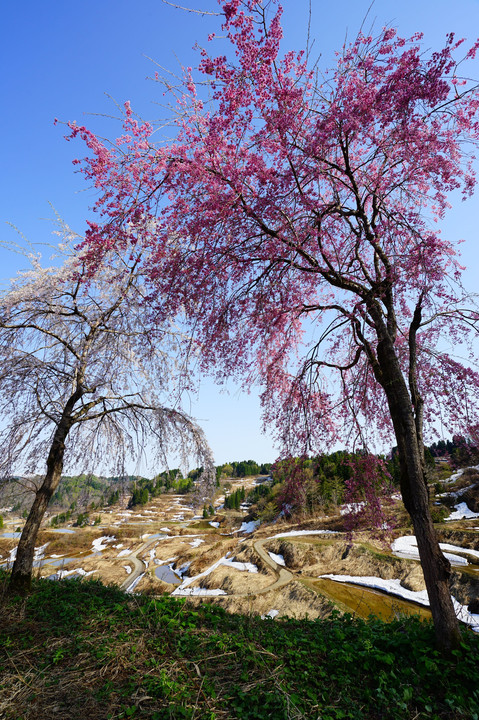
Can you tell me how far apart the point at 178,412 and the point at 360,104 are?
770 centimetres

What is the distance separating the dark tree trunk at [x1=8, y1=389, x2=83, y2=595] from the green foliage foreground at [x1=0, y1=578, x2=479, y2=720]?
6.72 feet

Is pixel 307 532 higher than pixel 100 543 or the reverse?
higher

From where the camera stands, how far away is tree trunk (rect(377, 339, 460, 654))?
14.8ft

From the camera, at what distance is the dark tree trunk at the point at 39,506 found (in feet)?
24.0

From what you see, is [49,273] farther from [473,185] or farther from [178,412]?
[473,185]

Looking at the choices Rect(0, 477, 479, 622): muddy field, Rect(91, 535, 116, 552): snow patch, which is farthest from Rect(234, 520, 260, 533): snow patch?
Rect(91, 535, 116, 552): snow patch

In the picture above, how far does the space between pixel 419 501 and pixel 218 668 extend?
3.54m

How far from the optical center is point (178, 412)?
921cm

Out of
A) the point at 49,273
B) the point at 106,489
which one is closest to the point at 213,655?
the point at 106,489

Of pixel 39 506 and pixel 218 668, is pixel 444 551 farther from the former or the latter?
pixel 39 506

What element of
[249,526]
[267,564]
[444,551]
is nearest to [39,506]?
[267,564]

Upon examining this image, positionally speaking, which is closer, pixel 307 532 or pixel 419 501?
pixel 419 501

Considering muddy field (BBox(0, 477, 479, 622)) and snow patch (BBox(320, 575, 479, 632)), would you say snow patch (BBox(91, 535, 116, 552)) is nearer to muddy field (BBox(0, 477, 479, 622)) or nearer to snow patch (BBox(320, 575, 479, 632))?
muddy field (BBox(0, 477, 479, 622))

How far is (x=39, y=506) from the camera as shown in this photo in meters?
8.05
